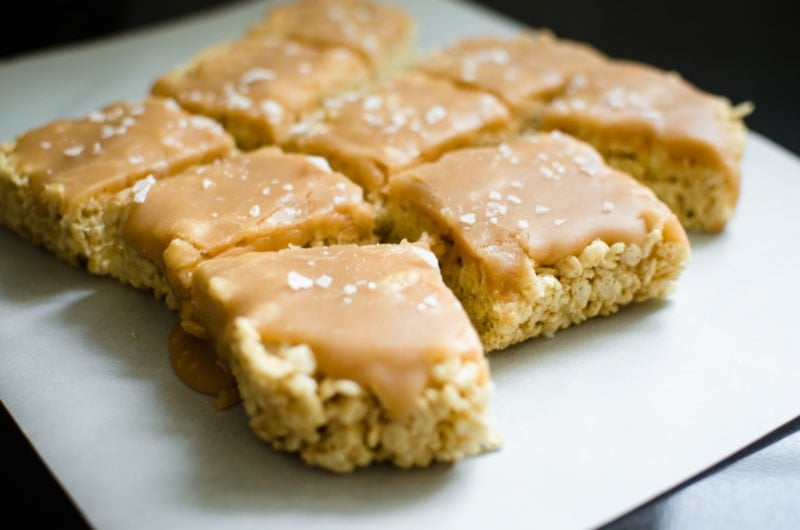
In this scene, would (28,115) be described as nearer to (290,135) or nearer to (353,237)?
(290,135)

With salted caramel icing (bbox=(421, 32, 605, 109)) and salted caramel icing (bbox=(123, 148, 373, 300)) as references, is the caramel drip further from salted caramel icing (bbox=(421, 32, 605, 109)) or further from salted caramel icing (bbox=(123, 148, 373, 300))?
salted caramel icing (bbox=(421, 32, 605, 109))

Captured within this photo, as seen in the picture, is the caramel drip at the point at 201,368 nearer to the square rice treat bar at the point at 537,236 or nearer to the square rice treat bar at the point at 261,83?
the square rice treat bar at the point at 537,236

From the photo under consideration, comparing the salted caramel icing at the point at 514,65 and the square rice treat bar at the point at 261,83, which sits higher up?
the salted caramel icing at the point at 514,65

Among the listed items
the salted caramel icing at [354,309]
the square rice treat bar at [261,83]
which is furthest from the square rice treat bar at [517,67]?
the salted caramel icing at [354,309]

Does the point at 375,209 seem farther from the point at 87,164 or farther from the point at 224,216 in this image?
the point at 87,164

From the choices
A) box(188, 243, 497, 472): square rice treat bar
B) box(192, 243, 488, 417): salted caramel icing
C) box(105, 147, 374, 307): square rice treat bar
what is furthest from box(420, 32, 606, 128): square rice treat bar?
box(188, 243, 497, 472): square rice treat bar

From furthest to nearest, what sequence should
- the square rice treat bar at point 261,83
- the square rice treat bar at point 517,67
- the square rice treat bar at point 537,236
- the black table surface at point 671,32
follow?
the black table surface at point 671,32 < the square rice treat bar at point 517,67 < the square rice treat bar at point 261,83 < the square rice treat bar at point 537,236
